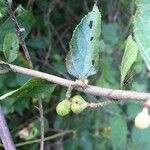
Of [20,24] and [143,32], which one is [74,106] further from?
[20,24]

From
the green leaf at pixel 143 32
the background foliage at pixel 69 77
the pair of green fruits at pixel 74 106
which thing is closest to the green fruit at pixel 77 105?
the pair of green fruits at pixel 74 106

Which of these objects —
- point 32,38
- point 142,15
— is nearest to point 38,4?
point 32,38

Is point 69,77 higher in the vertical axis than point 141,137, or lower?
higher

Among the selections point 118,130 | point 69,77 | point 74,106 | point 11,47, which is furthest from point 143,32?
point 118,130

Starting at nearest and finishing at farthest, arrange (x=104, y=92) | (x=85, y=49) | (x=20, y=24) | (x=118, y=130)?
(x=104, y=92) → (x=85, y=49) → (x=20, y=24) → (x=118, y=130)

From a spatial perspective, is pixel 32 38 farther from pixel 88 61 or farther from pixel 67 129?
pixel 88 61

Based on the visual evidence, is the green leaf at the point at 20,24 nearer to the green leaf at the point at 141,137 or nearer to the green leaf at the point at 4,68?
the green leaf at the point at 4,68
